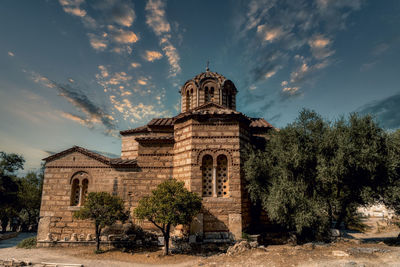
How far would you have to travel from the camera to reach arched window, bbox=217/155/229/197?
36.4ft

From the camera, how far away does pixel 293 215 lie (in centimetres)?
972

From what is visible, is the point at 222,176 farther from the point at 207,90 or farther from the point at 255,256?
the point at 207,90

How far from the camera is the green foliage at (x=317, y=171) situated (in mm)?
9516

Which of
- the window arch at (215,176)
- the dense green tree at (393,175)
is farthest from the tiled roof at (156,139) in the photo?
the dense green tree at (393,175)

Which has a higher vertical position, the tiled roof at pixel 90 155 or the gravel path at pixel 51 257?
the tiled roof at pixel 90 155

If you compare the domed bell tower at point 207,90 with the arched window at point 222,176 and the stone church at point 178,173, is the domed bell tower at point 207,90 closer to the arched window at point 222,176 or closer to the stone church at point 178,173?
the stone church at point 178,173

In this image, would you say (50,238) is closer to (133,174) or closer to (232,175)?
(133,174)

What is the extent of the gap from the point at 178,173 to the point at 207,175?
1629 mm

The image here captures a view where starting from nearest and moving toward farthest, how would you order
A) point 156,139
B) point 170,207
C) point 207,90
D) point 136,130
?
point 170,207 → point 156,139 → point 136,130 → point 207,90

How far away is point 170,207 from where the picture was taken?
365 inches

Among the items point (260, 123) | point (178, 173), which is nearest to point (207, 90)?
point (260, 123)

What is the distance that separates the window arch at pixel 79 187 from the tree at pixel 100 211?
2.21 m

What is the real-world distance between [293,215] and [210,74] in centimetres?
1133

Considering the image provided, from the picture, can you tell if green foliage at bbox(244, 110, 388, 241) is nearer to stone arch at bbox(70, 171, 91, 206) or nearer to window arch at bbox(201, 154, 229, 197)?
window arch at bbox(201, 154, 229, 197)
